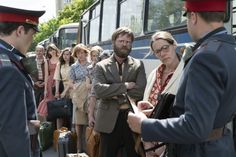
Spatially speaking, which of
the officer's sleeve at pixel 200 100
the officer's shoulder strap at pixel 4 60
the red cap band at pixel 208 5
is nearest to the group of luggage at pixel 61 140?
the officer's shoulder strap at pixel 4 60

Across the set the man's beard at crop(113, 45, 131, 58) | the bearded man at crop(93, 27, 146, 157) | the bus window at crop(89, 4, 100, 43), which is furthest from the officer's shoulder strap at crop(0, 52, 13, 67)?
the bus window at crop(89, 4, 100, 43)

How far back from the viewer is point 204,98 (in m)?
2.20

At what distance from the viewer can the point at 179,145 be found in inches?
98.3

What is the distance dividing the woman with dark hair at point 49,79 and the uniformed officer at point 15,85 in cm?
572

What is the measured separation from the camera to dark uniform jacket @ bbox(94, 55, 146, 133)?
4867mm

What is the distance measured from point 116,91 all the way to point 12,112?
232cm

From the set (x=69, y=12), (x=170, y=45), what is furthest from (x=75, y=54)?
(x=69, y=12)

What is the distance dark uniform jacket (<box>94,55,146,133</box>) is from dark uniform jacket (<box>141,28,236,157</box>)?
7.94 ft

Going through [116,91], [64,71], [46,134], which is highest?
[116,91]

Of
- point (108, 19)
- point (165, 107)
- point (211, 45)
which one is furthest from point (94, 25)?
point (211, 45)

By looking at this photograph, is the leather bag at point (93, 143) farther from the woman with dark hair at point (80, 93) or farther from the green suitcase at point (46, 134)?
the green suitcase at point (46, 134)

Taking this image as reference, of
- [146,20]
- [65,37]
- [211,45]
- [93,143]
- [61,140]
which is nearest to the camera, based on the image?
[211,45]

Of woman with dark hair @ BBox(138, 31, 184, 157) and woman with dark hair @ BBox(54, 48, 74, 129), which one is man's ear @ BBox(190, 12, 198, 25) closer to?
woman with dark hair @ BBox(138, 31, 184, 157)

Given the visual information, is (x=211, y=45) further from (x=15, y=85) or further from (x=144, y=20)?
(x=144, y=20)
